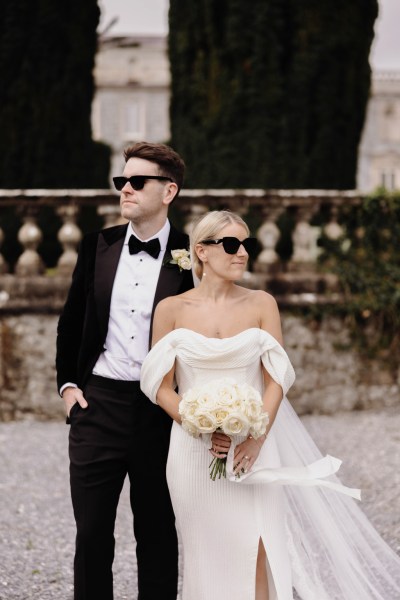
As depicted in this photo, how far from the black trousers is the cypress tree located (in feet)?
20.8

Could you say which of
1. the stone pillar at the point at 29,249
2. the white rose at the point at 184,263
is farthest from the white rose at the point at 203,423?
the stone pillar at the point at 29,249

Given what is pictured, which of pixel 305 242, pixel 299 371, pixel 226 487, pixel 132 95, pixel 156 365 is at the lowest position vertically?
pixel 299 371

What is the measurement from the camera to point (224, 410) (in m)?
2.81

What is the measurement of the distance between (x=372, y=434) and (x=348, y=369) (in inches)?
42.8

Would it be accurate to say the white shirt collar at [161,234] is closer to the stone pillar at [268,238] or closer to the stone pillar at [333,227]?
the stone pillar at [268,238]

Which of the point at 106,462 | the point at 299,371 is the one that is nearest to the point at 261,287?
the point at 299,371

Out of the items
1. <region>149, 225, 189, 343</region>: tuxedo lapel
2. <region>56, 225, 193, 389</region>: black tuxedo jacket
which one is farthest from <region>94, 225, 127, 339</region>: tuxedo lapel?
<region>149, 225, 189, 343</region>: tuxedo lapel

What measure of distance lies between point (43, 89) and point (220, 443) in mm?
7472

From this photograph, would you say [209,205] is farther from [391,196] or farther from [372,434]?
[372,434]

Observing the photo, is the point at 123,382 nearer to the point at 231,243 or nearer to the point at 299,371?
the point at 231,243

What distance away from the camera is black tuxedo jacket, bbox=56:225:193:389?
3.19 metres

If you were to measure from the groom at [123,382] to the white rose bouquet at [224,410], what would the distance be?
1.02ft

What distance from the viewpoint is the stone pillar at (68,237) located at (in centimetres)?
836

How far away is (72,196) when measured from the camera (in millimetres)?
8367
